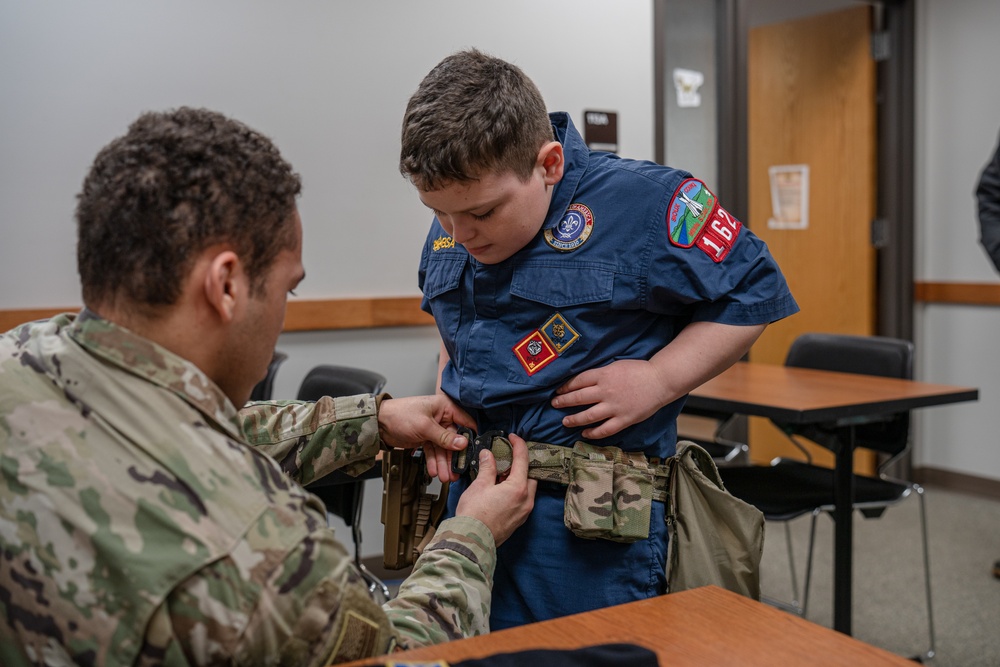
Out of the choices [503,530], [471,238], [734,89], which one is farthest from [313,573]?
[734,89]

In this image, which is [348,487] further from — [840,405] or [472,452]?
[840,405]

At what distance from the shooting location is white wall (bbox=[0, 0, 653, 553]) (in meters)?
3.18

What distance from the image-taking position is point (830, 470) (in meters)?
3.18

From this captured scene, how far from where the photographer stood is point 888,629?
3.16m

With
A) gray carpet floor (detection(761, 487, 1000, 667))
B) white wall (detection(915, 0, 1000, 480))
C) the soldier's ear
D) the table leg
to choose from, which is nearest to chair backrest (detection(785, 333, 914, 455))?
the table leg

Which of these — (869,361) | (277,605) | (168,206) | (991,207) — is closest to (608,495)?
(277,605)

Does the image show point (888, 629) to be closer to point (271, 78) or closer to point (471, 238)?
point (471, 238)

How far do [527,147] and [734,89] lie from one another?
Answer: 3.65 metres

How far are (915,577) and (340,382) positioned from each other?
95.0 inches

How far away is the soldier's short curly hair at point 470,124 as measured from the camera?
125 centimetres

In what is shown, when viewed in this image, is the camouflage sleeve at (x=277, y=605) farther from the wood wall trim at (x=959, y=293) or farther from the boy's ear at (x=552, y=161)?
the wood wall trim at (x=959, y=293)

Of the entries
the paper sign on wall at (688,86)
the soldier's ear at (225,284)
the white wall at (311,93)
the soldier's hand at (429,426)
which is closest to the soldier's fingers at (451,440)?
the soldier's hand at (429,426)

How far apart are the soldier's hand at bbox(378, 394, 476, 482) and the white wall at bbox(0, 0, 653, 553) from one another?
6.37ft

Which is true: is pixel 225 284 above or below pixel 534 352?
above
